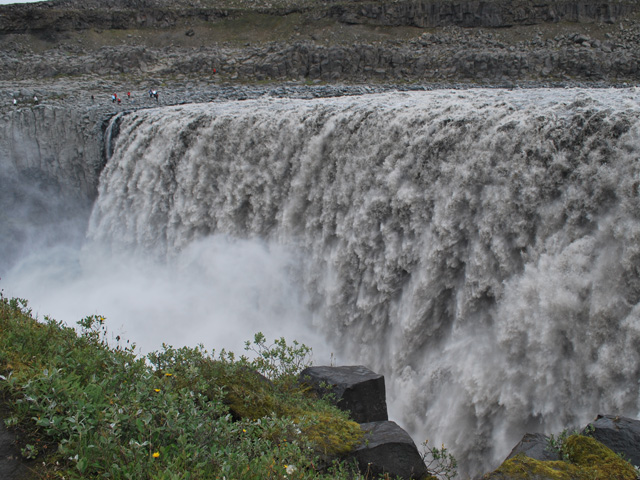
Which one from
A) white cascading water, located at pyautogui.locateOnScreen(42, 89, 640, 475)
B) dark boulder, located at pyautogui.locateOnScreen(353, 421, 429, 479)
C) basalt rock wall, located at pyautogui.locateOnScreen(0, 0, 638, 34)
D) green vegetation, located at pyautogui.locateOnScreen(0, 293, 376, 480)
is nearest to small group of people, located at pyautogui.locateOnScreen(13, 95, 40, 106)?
white cascading water, located at pyautogui.locateOnScreen(42, 89, 640, 475)

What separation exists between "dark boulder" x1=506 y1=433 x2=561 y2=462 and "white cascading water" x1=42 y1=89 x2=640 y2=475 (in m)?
1.81

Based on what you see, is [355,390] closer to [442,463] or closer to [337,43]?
[442,463]

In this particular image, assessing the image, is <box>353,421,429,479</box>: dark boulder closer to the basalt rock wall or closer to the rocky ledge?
the rocky ledge

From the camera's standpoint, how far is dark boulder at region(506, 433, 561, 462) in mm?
4938

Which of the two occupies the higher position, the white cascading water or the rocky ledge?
the rocky ledge

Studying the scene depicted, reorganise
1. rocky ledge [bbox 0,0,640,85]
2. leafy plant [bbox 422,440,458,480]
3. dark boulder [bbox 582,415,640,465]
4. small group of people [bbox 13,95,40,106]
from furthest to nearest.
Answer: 1. rocky ledge [bbox 0,0,640,85]
2. small group of people [bbox 13,95,40,106]
3. leafy plant [bbox 422,440,458,480]
4. dark boulder [bbox 582,415,640,465]

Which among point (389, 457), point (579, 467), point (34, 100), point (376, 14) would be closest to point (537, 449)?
point (579, 467)

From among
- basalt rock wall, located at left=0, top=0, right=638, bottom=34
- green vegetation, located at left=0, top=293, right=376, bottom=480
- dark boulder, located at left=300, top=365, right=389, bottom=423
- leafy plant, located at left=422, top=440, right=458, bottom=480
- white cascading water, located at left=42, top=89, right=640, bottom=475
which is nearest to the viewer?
green vegetation, located at left=0, top=293, right=376, bottom=480

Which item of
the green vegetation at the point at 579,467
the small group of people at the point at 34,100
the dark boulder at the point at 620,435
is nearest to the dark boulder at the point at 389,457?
the green vegetation at the point at 579,467

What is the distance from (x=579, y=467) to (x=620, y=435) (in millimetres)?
911

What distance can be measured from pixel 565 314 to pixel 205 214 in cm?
1069

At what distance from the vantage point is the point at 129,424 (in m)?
3.96

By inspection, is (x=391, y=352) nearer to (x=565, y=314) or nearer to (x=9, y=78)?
(x=565, y=314)

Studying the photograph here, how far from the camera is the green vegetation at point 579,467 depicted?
13.9 feet
